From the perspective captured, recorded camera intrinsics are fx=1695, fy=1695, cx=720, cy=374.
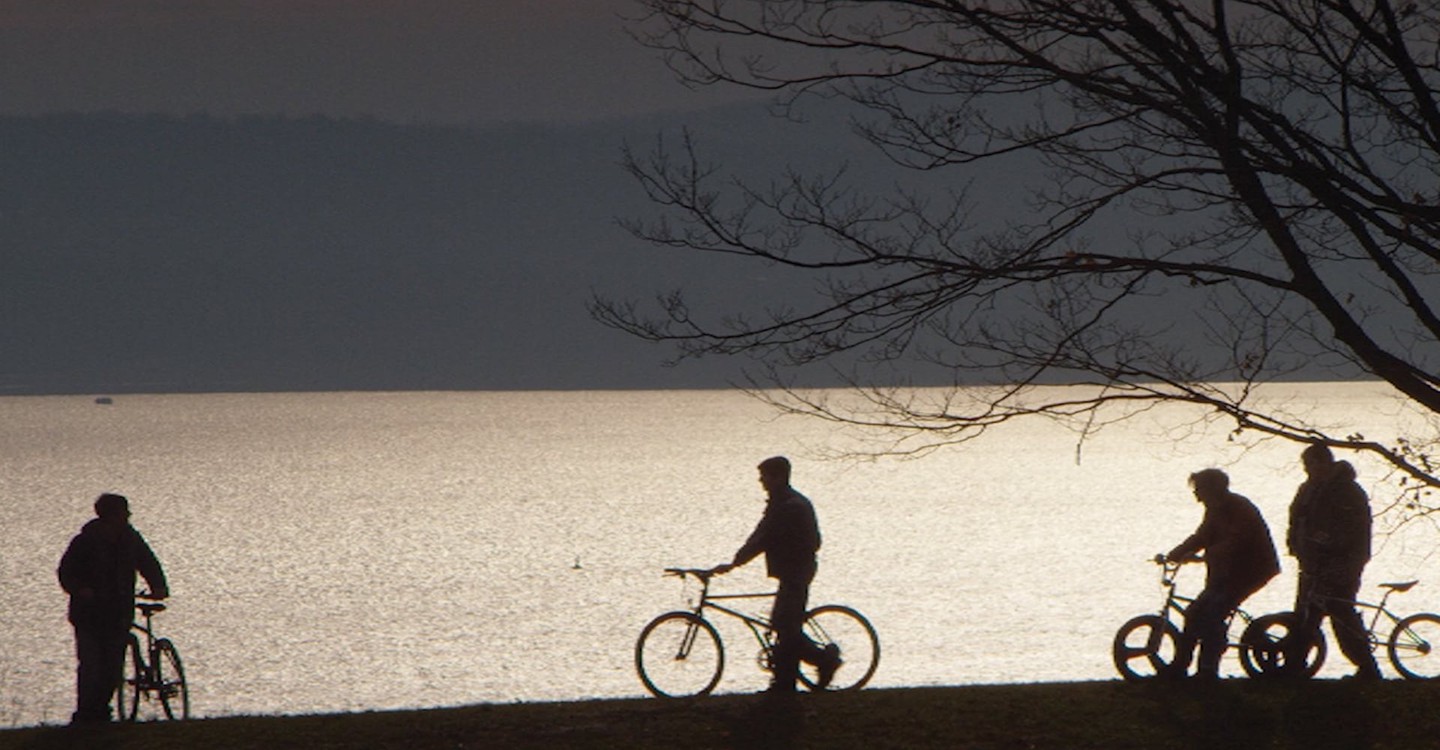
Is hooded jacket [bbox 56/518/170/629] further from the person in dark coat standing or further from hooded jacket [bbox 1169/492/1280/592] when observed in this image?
hooded jacket [bbox 1169/492/1280/592]

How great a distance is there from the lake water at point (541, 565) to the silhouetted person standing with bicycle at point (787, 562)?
2.19 meters

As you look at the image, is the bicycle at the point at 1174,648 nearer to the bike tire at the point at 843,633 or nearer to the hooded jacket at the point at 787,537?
the bike tire at the point at 843,633

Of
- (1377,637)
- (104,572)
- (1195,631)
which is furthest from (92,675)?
(1377,637)

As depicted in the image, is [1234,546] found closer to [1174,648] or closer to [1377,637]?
[1174,648]

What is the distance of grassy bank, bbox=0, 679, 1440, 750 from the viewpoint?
9703 mm

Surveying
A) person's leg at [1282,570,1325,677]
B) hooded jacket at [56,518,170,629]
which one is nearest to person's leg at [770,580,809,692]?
person's leg at [1282,570,1325,677]

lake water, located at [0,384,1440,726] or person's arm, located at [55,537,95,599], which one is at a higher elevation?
lake water, located at [0,384,1440,726]

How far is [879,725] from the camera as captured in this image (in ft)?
33.1

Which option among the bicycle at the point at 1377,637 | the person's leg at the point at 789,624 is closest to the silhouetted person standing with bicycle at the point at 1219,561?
the bicycle at the point at 1377,637

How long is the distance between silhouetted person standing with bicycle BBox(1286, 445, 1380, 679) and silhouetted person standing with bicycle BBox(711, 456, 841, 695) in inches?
139

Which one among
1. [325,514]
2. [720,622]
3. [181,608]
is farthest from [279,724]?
[325,514]

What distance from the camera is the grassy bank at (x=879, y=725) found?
9.70 meters

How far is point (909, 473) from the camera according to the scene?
170375mm

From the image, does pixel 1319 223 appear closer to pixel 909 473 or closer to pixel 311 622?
pixel 311 622
